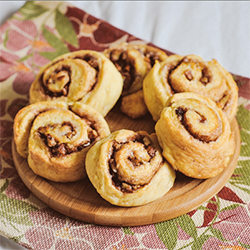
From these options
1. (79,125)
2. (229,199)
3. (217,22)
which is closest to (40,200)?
(79,125)

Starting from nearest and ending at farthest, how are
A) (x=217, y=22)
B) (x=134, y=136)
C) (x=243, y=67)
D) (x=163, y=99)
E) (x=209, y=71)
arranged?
(x=134, y=136) < (x=163, y=99) < (x=209, y=71) < (x=243, y=67) < (x=217, y=22)

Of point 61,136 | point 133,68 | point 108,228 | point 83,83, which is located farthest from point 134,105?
point 108,228

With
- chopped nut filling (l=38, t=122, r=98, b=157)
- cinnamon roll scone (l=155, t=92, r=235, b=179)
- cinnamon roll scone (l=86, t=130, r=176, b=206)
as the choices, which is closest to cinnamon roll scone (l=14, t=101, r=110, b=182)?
chopped nut filling (l=38, t=122, r=98, b=157)

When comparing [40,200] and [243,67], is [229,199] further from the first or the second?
[243,67]

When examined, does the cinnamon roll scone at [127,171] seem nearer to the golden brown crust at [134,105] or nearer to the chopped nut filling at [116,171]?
the chopped nut filling at [116,171]

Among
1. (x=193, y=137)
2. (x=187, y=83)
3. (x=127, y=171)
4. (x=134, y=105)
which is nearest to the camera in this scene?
(x=127, y=171)

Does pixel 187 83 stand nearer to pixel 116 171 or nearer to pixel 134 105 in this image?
pixel 134 105

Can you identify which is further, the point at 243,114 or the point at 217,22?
the point at 217,22
